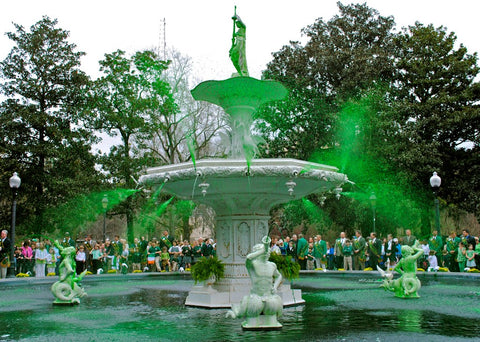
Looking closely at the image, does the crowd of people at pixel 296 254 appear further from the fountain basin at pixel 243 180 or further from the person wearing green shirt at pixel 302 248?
the fountain basin at pixel 243 180

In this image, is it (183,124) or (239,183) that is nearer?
(239,183)

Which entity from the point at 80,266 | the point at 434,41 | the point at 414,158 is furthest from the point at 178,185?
the point at 434,41

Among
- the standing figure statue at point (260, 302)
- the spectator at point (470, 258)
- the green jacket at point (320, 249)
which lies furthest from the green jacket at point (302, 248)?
the standing figure statue at point (260, 302)

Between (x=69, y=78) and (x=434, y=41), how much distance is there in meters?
23.8

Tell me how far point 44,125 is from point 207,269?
1055 inches

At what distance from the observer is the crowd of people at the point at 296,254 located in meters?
17.6

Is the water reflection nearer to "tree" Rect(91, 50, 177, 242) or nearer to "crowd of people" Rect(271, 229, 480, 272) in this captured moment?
"crowd of people" Rect(271, 229, 480, 272)

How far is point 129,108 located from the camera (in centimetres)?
3594

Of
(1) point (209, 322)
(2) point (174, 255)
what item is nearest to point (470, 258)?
(2) point (174, 255)

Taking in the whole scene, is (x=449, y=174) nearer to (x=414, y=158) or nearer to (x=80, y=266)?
(x=414, y=158)

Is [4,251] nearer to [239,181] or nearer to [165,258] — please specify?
[165,258]

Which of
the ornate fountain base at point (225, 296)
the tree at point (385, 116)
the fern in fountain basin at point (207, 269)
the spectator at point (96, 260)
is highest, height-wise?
the tree at point (385, 116)

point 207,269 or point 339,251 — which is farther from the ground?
point 339,251

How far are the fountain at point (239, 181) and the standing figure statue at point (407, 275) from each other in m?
1.82
